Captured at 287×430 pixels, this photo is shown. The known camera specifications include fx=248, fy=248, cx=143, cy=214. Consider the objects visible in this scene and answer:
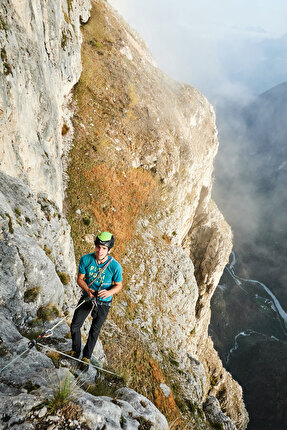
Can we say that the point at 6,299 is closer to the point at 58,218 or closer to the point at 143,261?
the point at 58,218

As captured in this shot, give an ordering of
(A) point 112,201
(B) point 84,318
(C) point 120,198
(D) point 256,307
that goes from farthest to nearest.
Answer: (D) point 256,307
(C) point 120,198
(A) point 112,201
(B) point 84,318

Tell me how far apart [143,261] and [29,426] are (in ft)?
69.8

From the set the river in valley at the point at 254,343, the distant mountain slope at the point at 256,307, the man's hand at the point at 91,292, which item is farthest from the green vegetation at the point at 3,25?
the river in valley at the point at 254,343

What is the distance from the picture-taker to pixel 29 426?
4.11m

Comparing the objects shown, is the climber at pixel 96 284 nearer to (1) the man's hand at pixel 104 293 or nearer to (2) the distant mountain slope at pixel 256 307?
(1) the man's hand at pixel 104 293

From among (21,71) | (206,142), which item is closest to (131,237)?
(21,71)

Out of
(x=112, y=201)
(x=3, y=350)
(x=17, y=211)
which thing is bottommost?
(x=3, y=350)

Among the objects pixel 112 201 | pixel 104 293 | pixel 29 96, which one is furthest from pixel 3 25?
pixel 112 201

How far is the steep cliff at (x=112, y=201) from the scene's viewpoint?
8617 millimetres

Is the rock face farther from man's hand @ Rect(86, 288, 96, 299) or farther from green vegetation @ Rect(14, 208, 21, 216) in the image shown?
man's hand @ Rect(86, 288, 96, 299)

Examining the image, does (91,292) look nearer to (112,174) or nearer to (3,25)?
(3,25)

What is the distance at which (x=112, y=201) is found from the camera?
89.5 ft

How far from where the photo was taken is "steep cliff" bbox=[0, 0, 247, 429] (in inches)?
339

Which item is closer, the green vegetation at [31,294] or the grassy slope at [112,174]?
the green vegetation at [31,294]
